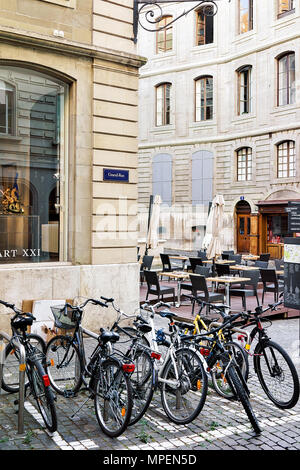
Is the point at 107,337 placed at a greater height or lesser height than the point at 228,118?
lesser

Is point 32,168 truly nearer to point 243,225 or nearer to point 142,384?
point 142,384

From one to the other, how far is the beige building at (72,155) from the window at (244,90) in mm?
20366

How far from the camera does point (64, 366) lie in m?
6.48

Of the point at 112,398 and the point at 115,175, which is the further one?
the point at 115,175

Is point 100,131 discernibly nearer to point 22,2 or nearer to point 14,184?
point 14,184

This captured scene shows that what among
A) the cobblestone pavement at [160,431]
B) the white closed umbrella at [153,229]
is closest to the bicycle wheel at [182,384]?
the cobblestone pavement at [160,431]

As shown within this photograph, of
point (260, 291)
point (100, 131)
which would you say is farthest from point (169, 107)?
point (100, 131)

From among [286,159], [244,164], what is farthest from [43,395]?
[244,164]

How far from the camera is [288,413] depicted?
226 inches

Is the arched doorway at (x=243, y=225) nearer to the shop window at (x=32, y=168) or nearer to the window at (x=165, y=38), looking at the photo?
the window at (x=165, y=38)

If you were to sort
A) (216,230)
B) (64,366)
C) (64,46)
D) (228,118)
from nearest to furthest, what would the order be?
(64,366) < (64,46) < (216,230) < (228,118)

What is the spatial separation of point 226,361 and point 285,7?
1016 inches

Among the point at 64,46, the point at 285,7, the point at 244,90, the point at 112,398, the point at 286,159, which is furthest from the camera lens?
the point at 244,90

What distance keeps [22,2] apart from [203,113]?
2337 centimetres
